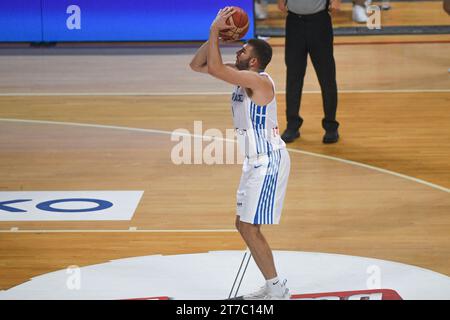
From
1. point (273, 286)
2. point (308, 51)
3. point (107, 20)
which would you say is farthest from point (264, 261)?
point (107, 20)

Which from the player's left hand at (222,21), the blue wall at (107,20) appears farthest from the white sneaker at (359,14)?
the player's left hand at (222,21)

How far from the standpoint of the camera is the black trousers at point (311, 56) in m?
11.1

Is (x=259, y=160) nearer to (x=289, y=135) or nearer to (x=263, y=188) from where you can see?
(x=263, y=188)

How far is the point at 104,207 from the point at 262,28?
1045cm

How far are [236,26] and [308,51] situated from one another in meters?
5.03

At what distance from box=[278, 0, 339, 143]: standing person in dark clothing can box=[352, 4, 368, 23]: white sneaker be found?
8841 millimetres

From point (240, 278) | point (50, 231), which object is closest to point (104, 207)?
point (50, 231)

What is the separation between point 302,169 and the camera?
1038 centimetres

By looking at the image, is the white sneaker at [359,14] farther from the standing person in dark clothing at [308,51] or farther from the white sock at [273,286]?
the white sock at [273,286]

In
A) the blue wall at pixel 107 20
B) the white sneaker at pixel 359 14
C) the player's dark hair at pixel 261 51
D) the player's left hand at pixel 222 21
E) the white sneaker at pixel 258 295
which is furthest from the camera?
the white sneaker at pixel 359 14

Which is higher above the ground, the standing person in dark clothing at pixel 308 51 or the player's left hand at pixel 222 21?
the player's left hand at pixel 222 21

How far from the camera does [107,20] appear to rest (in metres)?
17.7

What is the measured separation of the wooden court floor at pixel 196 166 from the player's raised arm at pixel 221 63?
2040 millimetres

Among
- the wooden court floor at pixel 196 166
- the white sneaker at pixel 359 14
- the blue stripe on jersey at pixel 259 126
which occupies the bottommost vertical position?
the wooden court floor at pixel 196 166
